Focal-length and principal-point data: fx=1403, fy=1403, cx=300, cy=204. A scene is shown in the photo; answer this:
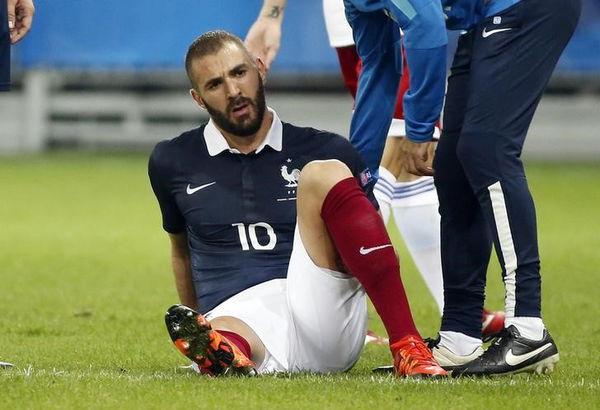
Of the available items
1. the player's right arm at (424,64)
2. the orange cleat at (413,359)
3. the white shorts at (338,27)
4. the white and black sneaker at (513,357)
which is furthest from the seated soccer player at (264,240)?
the white shorts at (338,27)

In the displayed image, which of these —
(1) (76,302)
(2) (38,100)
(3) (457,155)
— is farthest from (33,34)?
(3) (457,155)

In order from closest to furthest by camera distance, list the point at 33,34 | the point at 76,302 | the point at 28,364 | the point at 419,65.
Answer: the point at 419,65
the point at 28,364
the point at 76,302
the point at 33,34

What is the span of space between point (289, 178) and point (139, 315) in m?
2.08

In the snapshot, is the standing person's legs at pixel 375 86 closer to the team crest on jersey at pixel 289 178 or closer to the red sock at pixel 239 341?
the team crest on jersey at pixel 289 178

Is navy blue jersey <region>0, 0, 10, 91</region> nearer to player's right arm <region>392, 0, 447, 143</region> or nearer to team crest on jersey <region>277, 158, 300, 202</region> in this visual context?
team crest on jersey <region>277, 158, 300, 202</region>

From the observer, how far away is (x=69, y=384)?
4527 millimetres

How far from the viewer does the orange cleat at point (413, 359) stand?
15.2 ft

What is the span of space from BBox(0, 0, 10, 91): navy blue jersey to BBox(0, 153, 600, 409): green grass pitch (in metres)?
1.08

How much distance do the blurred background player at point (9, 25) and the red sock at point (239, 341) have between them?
1.32 m

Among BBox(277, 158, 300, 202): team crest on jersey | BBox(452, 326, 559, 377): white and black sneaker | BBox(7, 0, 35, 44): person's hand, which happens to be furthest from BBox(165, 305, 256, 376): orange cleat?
BBox(7, 0, 35, 44): person's hand

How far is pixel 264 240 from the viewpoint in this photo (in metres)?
5.11

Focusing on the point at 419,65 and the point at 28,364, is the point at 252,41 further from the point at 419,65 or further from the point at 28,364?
the point at 28,364

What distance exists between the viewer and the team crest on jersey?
5.12m

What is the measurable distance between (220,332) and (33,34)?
13.1 meters
